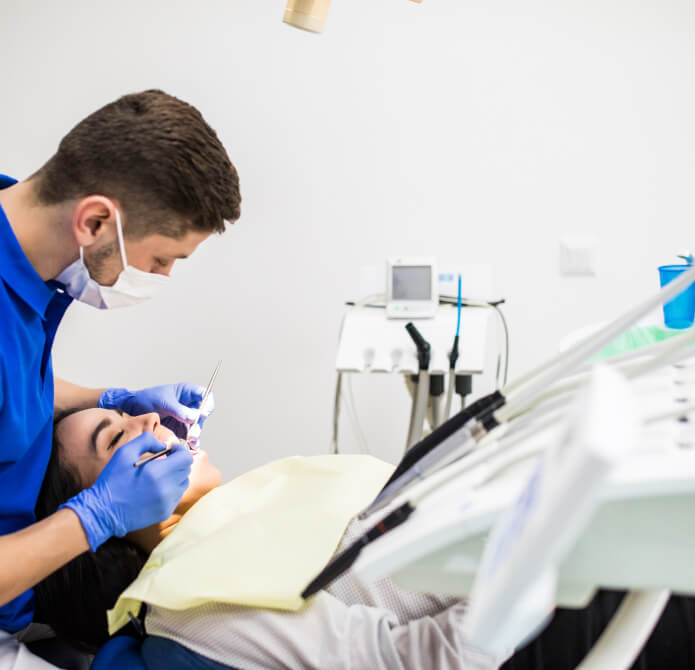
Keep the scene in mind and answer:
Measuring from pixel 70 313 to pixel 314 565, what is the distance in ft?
5.70

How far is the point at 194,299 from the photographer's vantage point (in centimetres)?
238

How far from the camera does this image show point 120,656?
1028 millimetres

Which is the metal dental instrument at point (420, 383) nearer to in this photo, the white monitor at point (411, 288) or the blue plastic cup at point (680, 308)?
the white monitor at point (411, 288)

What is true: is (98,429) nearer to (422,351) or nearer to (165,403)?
(165,403)

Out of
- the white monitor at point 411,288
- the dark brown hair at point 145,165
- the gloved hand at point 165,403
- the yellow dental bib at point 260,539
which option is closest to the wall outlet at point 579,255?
the white monitor at point 411,288

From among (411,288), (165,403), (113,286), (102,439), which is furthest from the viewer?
(411,288)

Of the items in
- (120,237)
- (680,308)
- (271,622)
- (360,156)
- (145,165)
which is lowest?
(271,622)

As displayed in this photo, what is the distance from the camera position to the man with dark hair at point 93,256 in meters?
1.07

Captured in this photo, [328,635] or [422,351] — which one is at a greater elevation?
[422,351]

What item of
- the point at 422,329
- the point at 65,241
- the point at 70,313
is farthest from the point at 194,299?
the point at 65,241

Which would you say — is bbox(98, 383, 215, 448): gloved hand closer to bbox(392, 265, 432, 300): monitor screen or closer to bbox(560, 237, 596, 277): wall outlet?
bbox(392, 265, 432, 300): monitor screen

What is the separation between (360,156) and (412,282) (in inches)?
25.0

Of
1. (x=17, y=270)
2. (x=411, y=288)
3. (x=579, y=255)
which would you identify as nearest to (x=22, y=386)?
(x=17, y=270)

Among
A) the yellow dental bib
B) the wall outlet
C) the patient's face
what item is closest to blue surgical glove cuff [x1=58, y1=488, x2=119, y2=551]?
the yellow dental bib
